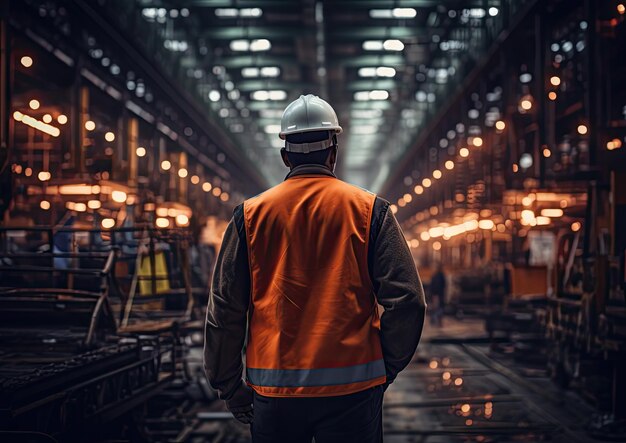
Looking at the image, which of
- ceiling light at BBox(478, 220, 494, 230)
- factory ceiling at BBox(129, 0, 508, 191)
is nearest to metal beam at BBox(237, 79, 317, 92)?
factory ceiling at BBox(129, 0, 508, 191)

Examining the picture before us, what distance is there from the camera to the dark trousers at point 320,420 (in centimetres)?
270

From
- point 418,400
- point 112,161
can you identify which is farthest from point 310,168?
point 112,161

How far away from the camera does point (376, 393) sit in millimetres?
2818

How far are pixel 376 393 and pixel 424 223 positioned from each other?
143ft

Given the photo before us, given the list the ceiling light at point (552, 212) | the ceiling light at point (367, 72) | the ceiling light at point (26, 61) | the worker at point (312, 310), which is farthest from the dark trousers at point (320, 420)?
the ceiling light at point (367, 72)

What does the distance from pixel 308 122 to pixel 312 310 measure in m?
0.71

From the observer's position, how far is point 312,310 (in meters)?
2.78

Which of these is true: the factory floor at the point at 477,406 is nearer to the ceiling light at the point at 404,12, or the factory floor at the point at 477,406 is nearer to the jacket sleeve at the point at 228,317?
the jacket sleeve at the point at 228,317

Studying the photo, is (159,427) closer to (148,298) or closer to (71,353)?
(71,353)

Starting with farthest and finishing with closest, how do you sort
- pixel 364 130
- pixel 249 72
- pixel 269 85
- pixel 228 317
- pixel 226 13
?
pixel 364 130 → pixel 269 85 → pixel 249 72 → pixel 226 13 → pixel 228 317

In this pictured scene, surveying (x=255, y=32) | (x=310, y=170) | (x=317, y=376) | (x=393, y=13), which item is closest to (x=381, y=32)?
(x=393, y=13)

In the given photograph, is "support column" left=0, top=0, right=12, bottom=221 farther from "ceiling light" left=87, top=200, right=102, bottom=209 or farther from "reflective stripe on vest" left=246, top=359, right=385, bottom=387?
"reflective stripe on vest" left=246, top=359, right=385, bottom=387

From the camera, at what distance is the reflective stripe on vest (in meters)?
2.72

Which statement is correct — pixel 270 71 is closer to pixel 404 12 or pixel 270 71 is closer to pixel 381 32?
pixel 381 32
